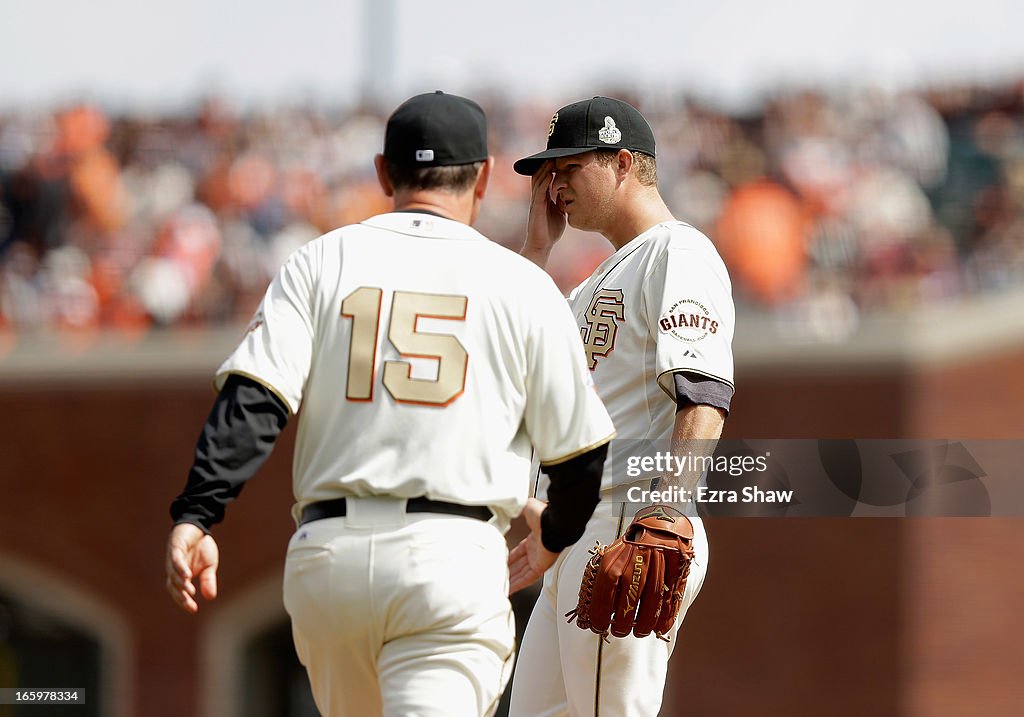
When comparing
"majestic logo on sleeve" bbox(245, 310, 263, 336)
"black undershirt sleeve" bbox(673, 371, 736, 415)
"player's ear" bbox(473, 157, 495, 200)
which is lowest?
"black undershirt sleeve" bbox(673, 371, 736, 415)

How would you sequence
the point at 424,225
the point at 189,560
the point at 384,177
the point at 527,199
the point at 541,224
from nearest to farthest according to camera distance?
the point at 189,560, the point at 424,225, the point at 384,177, the point at 541,224, the point at 527,199

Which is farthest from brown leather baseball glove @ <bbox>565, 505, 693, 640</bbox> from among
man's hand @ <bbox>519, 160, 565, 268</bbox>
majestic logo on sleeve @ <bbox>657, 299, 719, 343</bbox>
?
man's hand @ <bbox>519, 160, 565, 268</bbox>

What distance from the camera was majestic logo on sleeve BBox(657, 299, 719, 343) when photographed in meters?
4.11

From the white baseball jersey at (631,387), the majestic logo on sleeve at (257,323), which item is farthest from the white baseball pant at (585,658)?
the majestic logo on sleeve at (257,323)

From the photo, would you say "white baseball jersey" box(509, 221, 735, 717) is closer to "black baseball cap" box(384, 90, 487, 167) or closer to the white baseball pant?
the white baseball pant

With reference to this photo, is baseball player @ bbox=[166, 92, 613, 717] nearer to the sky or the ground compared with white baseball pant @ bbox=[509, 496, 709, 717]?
nearer to the sky

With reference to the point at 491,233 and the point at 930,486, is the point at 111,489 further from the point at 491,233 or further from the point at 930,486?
the point at 930,486

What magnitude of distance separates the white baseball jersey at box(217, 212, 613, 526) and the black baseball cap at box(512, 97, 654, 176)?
107 centimetres

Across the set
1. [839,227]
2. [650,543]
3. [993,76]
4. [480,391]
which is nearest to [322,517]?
[480,391]

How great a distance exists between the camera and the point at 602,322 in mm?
4445

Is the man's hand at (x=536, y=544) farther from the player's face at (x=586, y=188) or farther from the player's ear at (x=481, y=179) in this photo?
the player's face at (x=586, y=188)

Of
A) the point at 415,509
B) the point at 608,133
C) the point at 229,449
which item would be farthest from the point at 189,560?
the point at 608,133

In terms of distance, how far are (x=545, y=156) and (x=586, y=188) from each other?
0.16m

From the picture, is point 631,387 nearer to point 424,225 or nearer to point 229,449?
point 424,225
